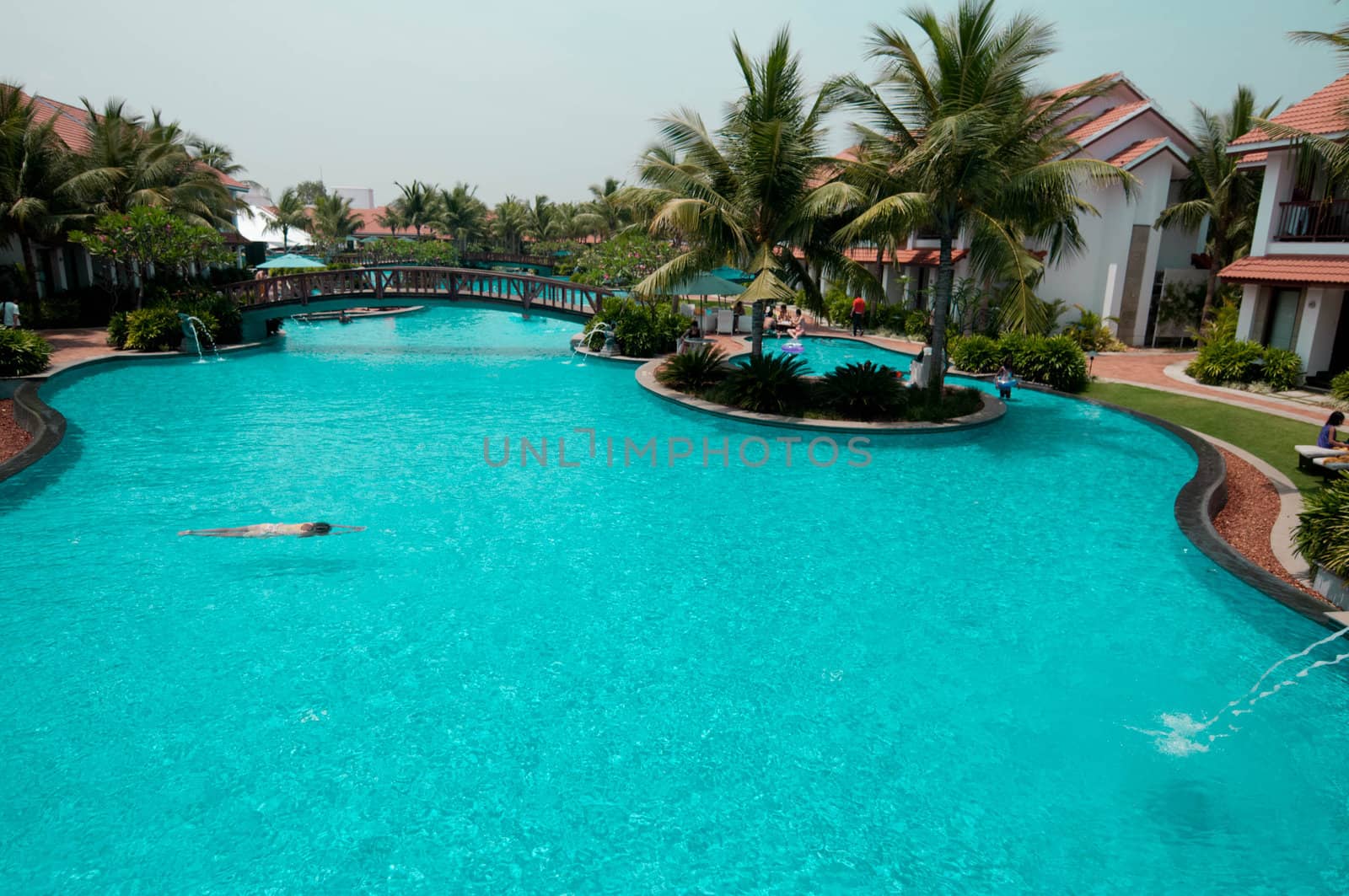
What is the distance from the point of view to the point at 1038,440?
16578mm

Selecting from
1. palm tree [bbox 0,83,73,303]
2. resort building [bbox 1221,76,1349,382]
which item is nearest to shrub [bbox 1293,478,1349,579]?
resort building [bbox 1221,76,1349,382]

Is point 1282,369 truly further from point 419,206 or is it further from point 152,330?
point 419,206

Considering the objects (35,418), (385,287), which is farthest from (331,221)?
(35,418)

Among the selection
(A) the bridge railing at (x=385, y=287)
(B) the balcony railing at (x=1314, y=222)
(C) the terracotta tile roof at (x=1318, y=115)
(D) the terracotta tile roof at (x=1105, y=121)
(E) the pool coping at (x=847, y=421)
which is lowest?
(E) the pool coping at (x=847, y=421)

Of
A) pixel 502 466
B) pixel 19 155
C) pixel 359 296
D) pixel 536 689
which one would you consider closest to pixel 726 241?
pixel 502 466

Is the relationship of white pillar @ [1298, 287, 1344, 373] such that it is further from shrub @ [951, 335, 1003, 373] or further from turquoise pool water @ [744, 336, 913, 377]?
turquoise pool water @ [744, 336, 913, 377]

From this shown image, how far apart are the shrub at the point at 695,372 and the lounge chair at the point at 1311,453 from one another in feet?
38.8

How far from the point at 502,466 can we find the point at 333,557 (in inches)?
179

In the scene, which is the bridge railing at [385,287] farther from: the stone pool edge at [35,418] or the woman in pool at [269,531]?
the woman in pool at [269,531]

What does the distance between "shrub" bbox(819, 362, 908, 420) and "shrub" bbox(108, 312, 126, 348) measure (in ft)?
72.9

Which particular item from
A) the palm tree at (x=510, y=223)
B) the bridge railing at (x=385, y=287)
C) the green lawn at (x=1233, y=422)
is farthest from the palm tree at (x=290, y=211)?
the green lawn at (x=1233, y=422)

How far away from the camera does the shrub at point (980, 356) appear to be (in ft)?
74.3

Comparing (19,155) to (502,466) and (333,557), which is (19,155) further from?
(333,557)

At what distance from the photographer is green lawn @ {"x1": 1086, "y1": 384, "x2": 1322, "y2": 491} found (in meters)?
14.4
